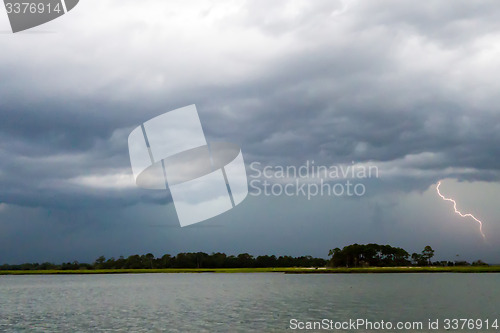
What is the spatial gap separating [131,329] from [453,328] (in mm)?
26620

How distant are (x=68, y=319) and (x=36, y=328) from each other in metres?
6.74

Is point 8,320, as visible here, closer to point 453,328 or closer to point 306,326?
point 306,326

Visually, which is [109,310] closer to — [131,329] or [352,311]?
[131,329]

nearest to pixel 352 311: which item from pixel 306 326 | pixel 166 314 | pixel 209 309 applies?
pixel 306 326

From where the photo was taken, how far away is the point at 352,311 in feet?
162

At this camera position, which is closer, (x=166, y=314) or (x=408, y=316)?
(x=408, y=316)

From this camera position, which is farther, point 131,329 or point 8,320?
point 8,320

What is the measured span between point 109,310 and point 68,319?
9.02m

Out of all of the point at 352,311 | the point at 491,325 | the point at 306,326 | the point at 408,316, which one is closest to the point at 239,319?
the point at 306,326

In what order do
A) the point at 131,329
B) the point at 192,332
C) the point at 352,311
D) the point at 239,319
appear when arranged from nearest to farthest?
the point at 192,332, the point at 131,329, the point at 239,319, the point at 352,311

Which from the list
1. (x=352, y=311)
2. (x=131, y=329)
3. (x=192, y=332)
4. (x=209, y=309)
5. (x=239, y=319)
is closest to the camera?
(x=192, y=332)

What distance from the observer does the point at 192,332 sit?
36.6 m

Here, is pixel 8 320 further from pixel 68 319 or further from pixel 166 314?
pixel 166 314

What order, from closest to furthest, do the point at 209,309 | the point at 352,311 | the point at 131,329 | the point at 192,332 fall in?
the point at 192,332
the point at 131,329
the point at 352,311
the point at 209,309
